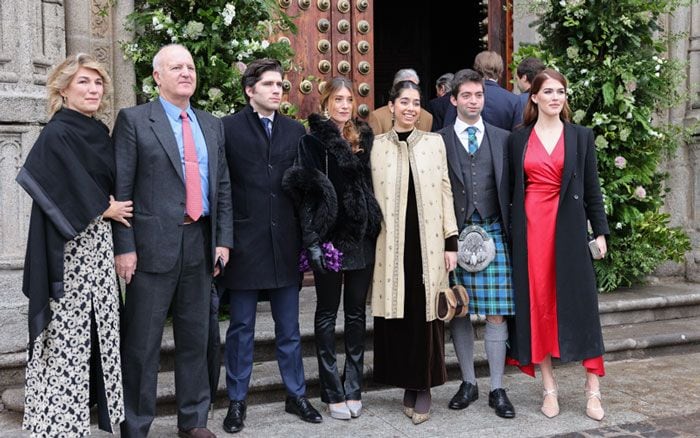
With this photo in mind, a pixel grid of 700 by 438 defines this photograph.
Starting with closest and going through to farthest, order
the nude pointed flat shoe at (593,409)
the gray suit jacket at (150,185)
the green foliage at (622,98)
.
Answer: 1. the gray suit jacket at (150,185)
2. the nude pointed flat shoe at (593,409)
3. the green foliage at (622,98)

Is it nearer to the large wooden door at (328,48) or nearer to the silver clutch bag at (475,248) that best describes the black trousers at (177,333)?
the silver clutch bag at (475,248)

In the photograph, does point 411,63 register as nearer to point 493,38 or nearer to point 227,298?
point 493,38

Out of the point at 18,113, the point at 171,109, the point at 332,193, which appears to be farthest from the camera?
the point at 18,113

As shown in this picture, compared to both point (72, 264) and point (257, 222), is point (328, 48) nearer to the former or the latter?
point (257, 222)

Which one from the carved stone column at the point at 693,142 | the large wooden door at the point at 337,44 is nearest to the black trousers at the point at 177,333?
the large wooden door at the point at 337,44

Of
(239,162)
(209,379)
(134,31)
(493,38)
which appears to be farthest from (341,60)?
(209,379)

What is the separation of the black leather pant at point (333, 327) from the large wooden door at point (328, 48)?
2992 mm

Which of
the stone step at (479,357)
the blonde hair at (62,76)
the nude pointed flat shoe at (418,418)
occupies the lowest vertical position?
the nude pointed flat shoe at (418,418)

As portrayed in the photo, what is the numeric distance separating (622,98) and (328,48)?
2629 millimetres

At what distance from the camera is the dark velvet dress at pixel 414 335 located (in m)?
4.73

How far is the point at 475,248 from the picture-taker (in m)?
4.89

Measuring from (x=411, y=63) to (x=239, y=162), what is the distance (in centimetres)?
735

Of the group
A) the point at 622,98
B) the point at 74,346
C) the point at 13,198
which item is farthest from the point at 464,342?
the point at 13,198

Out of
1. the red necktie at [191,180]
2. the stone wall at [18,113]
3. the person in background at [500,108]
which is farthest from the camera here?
the person in background at [500,108]
